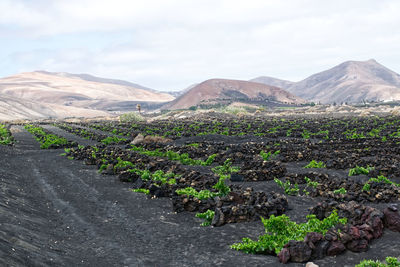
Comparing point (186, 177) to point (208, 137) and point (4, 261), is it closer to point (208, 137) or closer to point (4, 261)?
point (4, 261)

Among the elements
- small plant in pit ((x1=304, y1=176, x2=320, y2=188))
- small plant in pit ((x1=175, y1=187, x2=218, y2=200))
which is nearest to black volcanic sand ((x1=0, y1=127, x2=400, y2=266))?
small plant in pit ((x1=175, y1=187, x2=218, y2=200))

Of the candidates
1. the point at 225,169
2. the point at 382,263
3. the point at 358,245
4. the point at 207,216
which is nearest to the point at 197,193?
the point at 207,216

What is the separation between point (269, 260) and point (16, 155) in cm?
2177

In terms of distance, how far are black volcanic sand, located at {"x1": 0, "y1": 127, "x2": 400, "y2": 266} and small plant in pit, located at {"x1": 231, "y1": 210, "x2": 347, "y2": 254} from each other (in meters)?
0.25

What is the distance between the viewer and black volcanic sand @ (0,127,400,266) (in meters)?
8.13

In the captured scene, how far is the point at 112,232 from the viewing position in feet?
34.1

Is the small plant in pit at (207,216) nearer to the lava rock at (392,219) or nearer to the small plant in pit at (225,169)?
the lava rock at (392,219)

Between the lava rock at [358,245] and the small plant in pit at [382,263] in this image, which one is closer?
the small plant in pit at [382,263]

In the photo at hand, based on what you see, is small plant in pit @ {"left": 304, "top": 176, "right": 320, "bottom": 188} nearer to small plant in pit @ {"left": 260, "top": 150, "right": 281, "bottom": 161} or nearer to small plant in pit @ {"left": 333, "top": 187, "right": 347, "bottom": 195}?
small plant in pit @ {"left": 333, "top": 187, "right": 347, "bottom": 195}

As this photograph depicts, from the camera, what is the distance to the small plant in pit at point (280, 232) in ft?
28.0

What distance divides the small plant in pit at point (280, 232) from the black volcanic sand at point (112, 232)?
25 cm

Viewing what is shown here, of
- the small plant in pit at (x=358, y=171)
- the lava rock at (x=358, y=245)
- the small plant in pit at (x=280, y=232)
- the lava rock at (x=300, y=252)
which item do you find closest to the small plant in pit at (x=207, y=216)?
the small plant in pit at (x=280, y=232)

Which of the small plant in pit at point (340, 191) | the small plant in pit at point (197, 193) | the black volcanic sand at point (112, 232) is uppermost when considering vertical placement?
the small plant in pit at point (340, 191)

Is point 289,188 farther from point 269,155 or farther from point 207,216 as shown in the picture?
point 269,155
